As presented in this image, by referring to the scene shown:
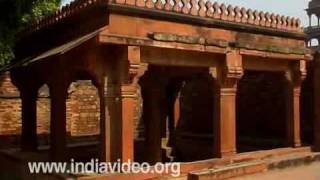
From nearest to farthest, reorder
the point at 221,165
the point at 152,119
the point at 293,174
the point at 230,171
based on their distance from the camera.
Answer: the point at 230,171 → the point at 221,165 → the point at 293,174 → the point at 152,119

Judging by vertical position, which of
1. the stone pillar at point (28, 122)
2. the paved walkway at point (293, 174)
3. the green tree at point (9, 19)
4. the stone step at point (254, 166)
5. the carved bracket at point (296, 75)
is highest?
the green tree at point (9, 19)

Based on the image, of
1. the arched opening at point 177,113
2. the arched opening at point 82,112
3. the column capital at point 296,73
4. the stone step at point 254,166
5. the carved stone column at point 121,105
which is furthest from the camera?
the arched opening at point 82,112

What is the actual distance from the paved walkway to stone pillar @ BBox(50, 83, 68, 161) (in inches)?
140

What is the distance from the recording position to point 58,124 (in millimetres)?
8055

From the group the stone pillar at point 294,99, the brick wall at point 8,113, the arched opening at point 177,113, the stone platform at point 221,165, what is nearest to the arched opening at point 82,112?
the brick wall at point 8,113

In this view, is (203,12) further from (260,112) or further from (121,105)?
(260,112)

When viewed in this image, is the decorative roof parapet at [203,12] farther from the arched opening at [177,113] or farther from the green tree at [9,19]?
the arched opening at [177,113]

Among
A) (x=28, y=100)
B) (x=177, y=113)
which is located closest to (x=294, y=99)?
(x=177, y=113)

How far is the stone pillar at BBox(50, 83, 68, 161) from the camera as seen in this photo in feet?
26.1

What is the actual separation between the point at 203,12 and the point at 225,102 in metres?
1.83

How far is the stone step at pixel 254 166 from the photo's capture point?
694 cm

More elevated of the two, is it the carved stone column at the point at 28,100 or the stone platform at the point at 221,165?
the carved stone column at the point at 28,100

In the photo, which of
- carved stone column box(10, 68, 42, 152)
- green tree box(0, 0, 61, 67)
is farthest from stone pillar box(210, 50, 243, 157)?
carved stone column box(10, 68, 42, 152)

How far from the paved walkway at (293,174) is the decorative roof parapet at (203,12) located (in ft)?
10.4
